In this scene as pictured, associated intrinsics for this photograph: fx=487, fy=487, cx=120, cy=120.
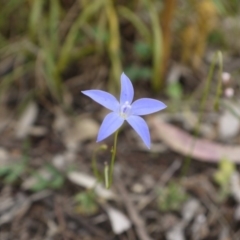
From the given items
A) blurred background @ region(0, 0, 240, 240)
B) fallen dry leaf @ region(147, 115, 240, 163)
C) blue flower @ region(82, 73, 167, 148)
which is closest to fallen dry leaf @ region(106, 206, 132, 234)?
blurred background @ region(0, 0, 240, 240)

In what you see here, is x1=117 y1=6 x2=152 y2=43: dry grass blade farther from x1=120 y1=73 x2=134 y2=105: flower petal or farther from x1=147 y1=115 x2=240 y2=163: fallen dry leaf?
x1=120 y1=73 x2=134 y2=105: flower petal

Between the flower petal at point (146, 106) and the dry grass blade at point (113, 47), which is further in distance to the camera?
the dry grass blade at point (113, 47)

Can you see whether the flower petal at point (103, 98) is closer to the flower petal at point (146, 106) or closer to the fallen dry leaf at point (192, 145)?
the flower petal at point (146, 106)

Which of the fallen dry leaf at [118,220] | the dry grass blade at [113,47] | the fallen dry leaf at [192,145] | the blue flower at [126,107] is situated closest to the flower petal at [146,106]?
the blue flower at [126,107]

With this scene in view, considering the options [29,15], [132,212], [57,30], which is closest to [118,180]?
[132,212]

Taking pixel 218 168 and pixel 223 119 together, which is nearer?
pixel 218 168

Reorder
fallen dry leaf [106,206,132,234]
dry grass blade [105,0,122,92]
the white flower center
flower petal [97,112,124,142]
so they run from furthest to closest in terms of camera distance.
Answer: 1. dry grass blade [105,0,122,92]
2. fallen dry leaf [106,206,132,234]
3. the white flower center
4. flower petal [97,112,124,142]

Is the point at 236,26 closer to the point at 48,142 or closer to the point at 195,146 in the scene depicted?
the point at 195,146
